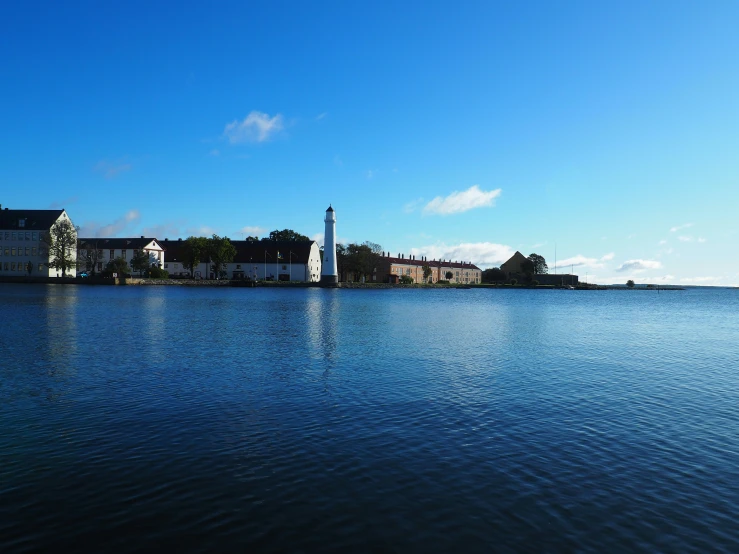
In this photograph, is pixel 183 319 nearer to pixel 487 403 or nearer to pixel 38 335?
pixel 38 335

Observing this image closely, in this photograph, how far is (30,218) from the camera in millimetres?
129500

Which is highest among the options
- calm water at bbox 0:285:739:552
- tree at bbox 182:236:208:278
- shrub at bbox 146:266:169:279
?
tree at bbox 182:236:208:278

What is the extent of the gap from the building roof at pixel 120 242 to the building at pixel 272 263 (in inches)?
429

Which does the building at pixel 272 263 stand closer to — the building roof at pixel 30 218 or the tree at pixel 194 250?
the tree at pixel 194 250

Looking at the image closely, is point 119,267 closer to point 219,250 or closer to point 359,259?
point 219,250

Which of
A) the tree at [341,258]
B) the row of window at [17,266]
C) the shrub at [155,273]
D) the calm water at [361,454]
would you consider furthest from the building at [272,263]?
the calm water at [361,454]

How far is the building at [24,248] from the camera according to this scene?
12699 centimetres

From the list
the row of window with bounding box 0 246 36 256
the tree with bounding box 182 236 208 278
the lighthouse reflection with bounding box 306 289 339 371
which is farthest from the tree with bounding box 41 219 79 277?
the lighthouse reflection with bounding box 306 289 339 371

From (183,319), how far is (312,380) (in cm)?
2826

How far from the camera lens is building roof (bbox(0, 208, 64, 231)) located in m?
128

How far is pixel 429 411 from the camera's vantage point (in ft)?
51.1

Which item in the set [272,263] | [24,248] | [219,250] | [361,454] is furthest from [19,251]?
[361,454]

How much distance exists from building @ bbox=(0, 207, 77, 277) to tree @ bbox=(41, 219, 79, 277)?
72.7 inches

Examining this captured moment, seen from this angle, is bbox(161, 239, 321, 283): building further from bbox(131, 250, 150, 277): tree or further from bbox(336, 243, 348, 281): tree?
bbox(131, 250, 150, 277): tree
